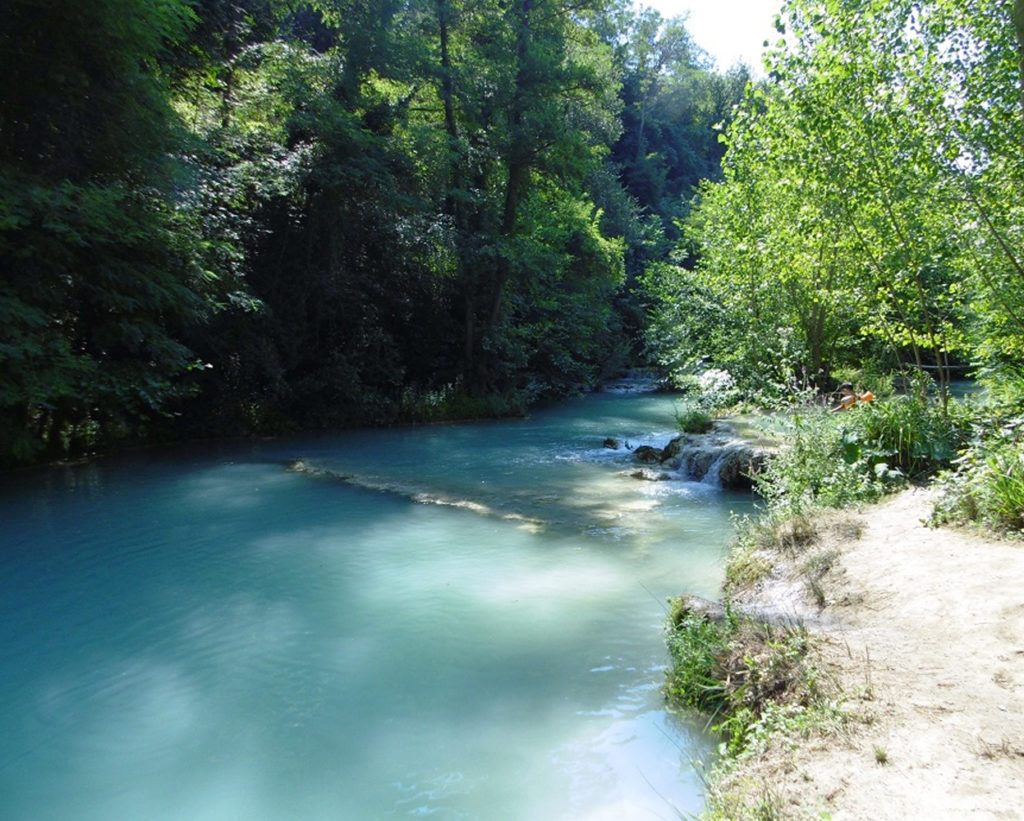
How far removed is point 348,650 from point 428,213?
15.9m

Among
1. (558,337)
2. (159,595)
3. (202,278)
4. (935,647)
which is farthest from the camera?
(558,337)

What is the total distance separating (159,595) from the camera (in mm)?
6836

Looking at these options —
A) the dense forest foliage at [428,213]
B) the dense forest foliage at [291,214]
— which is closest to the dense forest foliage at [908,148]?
the dense forest foliage at [428,213]

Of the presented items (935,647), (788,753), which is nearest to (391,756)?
(788,753)

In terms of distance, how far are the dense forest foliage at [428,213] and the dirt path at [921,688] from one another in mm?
4083

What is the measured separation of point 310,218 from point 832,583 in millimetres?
15537

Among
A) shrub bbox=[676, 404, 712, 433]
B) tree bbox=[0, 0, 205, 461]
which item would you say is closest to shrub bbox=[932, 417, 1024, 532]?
shrub bbox=[676, 404, 712, 433]

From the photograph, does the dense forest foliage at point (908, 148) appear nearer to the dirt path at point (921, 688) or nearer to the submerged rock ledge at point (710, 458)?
the submerged rock ledge at point (710, 458)

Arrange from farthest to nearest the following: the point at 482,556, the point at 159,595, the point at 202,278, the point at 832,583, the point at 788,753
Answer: the point at 202,278
the point at 482,556
the point at 159,595
the point at 832,583
the point at 788,753

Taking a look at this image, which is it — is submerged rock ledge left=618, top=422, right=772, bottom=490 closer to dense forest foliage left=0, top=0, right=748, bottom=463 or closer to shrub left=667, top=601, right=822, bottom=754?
shrub left=667, top=601, right=822, bottom=754

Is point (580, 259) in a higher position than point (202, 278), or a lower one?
higher

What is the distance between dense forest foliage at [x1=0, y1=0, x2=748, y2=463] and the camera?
1060cm

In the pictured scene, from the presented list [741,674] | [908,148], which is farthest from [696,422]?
[741,674]

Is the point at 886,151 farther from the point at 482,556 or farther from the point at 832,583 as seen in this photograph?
the point at 482,556
